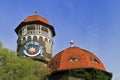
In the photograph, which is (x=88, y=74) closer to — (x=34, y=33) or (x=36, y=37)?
(x=36, y=37)

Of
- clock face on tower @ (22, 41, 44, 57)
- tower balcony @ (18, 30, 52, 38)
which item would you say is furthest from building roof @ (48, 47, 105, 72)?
tower balcony @ (18, 30, 52, 38)

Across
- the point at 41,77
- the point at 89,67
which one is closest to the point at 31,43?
the point at 89,67

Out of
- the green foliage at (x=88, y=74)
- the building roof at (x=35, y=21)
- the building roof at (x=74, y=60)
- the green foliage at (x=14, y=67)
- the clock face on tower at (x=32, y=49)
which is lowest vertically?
the green foliage at (x=14, y=67)

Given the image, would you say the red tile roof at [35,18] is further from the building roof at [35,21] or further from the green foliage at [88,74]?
the green foliage at [88,74]

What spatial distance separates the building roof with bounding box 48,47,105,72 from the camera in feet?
123

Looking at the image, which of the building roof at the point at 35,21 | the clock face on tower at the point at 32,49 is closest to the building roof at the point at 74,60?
the clock face on tower at the point at 32,49

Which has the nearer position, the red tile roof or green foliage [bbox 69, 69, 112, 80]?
green foliage [bbox 69, 69, 112, 80]

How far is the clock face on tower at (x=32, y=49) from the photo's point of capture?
44109mm

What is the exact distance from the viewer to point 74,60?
3847cm

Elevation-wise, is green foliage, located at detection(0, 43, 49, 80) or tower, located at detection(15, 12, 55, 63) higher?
tower, located at detection(15, 12, 55, 63)

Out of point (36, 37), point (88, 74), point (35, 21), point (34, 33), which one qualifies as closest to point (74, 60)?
point (88, 74)

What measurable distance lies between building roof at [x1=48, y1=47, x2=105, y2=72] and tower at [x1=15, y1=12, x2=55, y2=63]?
4.49m

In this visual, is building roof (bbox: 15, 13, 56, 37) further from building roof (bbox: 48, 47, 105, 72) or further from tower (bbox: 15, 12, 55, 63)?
building roof (bbox: 48, 47, 105, 72)

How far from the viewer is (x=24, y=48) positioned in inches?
1750
